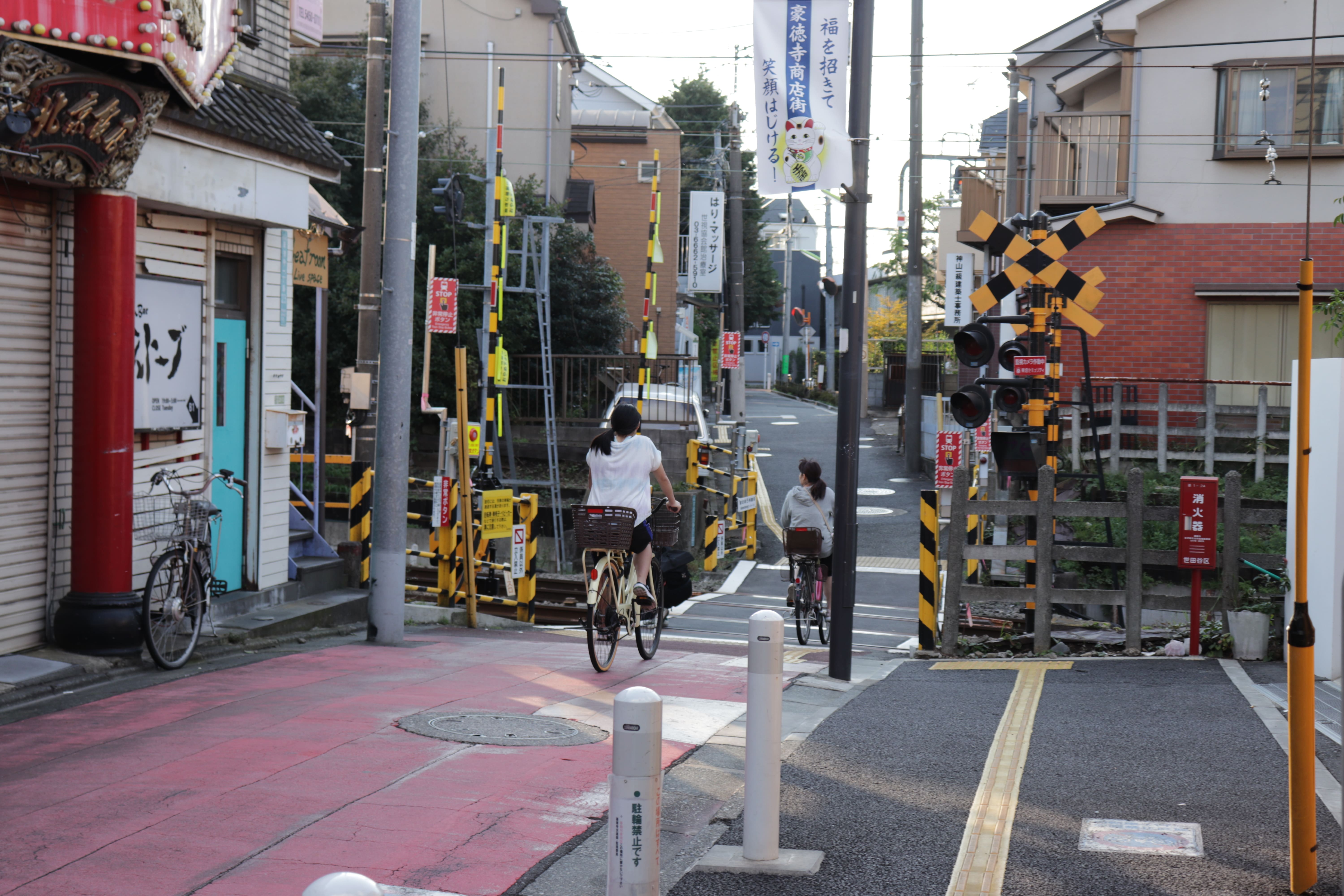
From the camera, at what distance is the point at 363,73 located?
2842 cm

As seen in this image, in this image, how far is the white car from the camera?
23281 millimetres

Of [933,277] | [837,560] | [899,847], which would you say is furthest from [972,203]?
[933,277]

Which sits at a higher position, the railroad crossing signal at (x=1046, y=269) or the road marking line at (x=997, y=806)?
the railroad crossing signal at (x=1046, y=269)

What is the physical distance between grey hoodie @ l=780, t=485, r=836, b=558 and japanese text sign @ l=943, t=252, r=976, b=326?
1819cm

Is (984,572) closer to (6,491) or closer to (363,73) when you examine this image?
(6,491)

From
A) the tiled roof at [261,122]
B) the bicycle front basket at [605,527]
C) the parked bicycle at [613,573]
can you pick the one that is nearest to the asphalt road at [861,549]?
the parked bicycle at [613,573]

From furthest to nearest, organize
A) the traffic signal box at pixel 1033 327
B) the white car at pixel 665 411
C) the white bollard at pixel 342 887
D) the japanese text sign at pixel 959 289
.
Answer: the japanese text sign at pixel 959 289 < the white car at pixel 665 411 < the traffic signal box at pixel 1033 327 < the white bollard at pixel 342 887

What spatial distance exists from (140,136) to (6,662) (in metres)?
3.46

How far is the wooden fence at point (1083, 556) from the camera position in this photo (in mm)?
10812

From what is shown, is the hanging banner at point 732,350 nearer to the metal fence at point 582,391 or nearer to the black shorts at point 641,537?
the metal fence at point 582,391

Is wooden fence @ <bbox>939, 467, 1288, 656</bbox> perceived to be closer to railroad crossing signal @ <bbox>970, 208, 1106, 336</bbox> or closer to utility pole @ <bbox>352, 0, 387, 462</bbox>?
railroad crossing signal @ <bbox>970, 208, 1106, 336</bbox>

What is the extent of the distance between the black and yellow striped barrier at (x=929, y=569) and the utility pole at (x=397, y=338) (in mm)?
4645

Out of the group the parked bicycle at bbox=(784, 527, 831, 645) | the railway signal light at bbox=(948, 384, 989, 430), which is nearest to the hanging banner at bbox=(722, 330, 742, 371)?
the parked bicycle at bbox=(784, 527, 831, 645)

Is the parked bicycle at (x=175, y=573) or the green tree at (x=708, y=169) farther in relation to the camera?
the green tree at (x=708, y=169)
